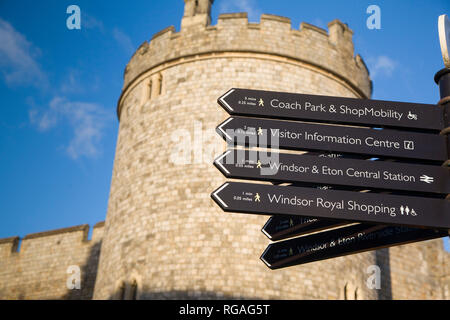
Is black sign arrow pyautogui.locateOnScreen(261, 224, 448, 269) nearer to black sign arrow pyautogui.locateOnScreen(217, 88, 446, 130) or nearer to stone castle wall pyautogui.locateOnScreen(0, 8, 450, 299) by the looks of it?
black sign arrow pyautogui.locateOnScreen(217, 88, 446, 130)

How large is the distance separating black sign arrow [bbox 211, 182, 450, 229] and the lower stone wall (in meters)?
11.6

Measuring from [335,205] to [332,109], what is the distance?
2.85 ft

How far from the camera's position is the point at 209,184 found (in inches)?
412

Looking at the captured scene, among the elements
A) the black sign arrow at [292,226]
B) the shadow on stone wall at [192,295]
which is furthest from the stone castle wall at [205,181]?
the black sign arrow at [292,226]

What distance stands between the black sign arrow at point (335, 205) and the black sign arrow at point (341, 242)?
296mm

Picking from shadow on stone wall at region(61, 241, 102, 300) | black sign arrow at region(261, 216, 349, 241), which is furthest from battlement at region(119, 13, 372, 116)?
black sign arrow at region(261, 216, 349, 241)

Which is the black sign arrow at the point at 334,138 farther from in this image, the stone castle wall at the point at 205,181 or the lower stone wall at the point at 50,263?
the lower stone wall at the point at 50,263

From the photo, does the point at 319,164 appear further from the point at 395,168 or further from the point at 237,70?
the point at 237,70

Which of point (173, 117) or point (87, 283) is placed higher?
point (173, 117)

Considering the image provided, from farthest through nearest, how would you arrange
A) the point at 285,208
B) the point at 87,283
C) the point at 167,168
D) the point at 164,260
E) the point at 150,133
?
the point at 87,283 < the point at 150,133 < the point at 167,168 < the point at 164,260 < the point at 285,208

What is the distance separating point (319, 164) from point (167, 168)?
263 inches

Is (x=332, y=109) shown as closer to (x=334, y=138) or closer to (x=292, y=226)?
(x=334, y=138)

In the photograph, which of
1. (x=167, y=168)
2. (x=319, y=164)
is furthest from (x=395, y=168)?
(x=167, y=168)

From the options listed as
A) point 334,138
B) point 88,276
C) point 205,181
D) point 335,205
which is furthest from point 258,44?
point 335,205
